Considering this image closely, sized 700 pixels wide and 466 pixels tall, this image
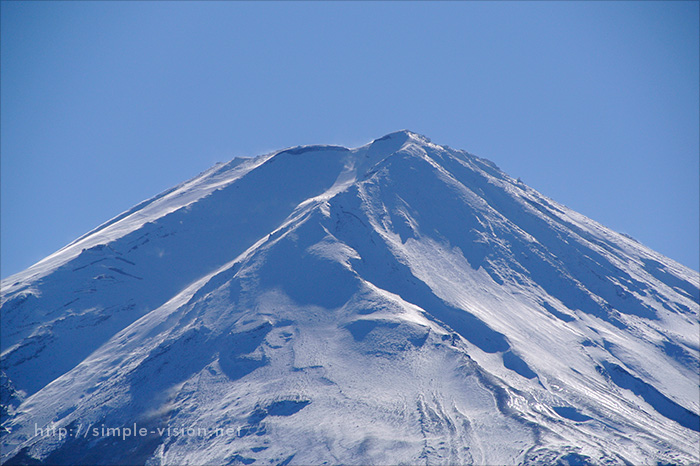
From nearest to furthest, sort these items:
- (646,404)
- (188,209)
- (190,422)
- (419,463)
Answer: (419,463), (190,422), (646,404), (188,209)

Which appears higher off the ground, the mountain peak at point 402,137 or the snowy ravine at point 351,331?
the mountain peak at point 402,137

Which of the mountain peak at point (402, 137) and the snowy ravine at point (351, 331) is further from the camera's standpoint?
the mountain peak at point (402, 137)

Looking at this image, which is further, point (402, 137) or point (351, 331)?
point (402, 137)

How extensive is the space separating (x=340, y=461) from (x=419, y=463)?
10.3m

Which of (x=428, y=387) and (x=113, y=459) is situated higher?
(x=113, y=459)

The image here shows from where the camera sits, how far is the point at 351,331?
373 ft

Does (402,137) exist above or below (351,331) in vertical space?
above

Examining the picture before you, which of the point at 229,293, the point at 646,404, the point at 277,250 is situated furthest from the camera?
the point at 277,250

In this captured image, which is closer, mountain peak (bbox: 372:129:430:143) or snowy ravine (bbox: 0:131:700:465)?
snowy ravine (bbox: 0:131:700:465)

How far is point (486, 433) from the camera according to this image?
297 feet

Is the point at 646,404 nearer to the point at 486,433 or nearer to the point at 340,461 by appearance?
the point at 486,433

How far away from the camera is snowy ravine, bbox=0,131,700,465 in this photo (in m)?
93.4

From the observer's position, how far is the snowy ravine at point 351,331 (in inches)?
3676

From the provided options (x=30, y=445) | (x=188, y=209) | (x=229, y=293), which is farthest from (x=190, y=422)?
(x=188, y=209)
